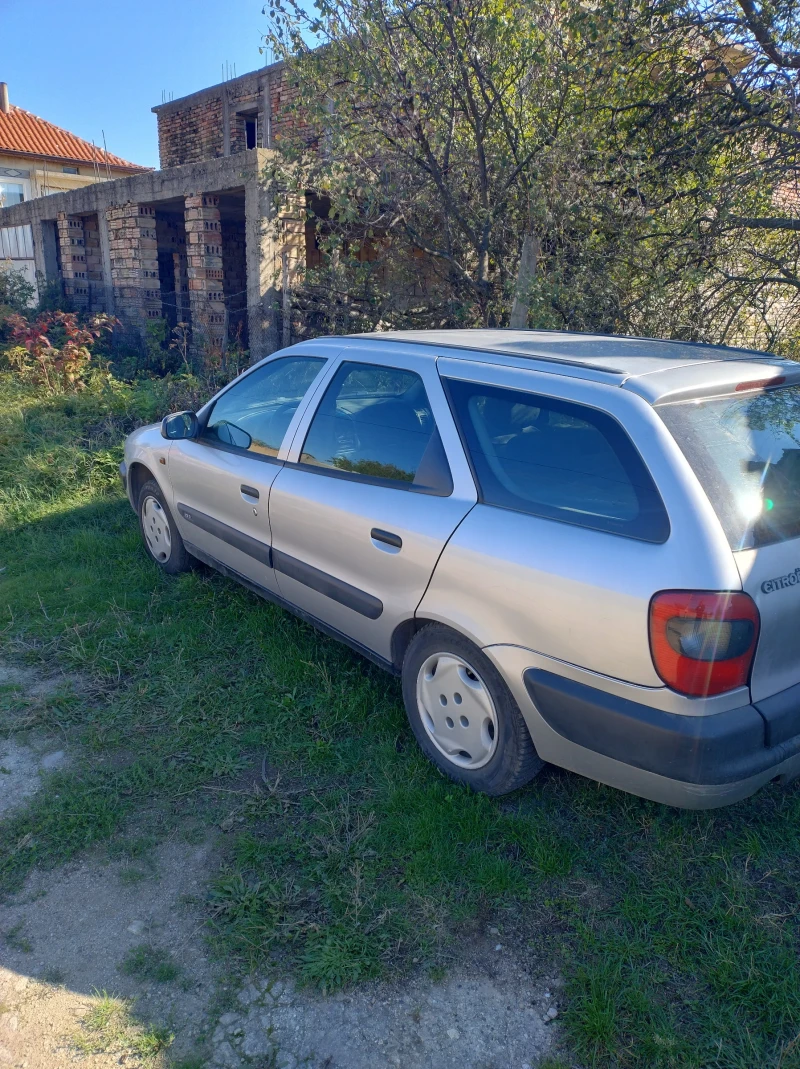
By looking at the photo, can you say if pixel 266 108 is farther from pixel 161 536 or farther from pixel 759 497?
pixel 759 497

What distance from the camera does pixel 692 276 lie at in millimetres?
6512

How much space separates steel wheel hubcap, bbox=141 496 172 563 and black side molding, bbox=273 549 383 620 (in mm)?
1438

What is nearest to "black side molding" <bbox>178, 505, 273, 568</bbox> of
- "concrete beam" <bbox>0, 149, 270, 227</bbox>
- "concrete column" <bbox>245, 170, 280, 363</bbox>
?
"concrete column" <bbox>245, 170, 280, 363</bbox>

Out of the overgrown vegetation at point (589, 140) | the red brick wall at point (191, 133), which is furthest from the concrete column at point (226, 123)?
the overgrown vegetation at point (589, 140)

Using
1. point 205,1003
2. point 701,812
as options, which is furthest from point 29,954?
point 701,812

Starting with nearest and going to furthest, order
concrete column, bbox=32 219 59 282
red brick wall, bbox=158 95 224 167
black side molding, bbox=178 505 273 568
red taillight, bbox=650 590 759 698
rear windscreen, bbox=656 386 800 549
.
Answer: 1. red taillight, bbox=650 590 759 698
2. rear windscreen, bbox=656 386 800 549
3. black side molding, bbox=178 505 273 568
4. concrete column, bbox=32 219 59 282
5. red brick wall, bbox=158 95 224 167

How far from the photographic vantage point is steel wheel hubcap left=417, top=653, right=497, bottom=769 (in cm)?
303

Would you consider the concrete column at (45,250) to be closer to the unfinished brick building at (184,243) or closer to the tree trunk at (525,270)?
the unfinished brick building at (184,243)

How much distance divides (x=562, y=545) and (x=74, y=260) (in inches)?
548

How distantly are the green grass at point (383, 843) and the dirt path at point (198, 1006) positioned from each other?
0.27 feet

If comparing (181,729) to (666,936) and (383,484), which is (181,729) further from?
(666,936)

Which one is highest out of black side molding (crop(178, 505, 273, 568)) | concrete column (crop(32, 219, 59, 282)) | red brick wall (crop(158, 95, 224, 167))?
A: red brick wall (crop(158, 95, 224, 167))

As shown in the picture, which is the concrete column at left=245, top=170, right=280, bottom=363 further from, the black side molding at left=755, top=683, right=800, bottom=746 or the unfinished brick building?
the black side molding at left=755, top=683, right=800, bottom=746

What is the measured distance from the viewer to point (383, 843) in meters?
2.92
